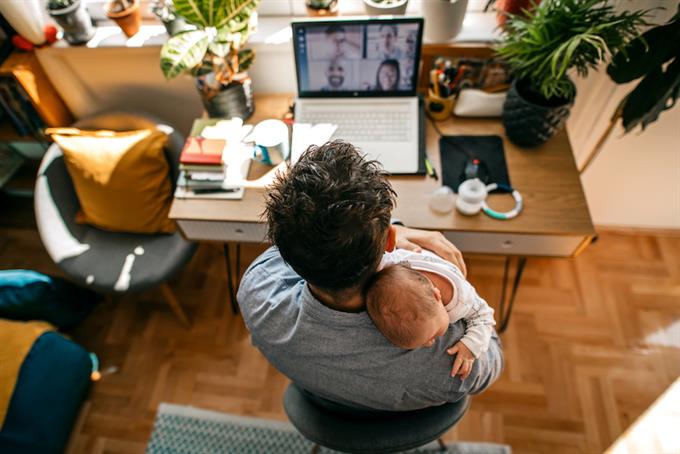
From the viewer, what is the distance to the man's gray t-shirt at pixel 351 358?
924 millimetres

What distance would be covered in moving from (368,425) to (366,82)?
111 centimetres

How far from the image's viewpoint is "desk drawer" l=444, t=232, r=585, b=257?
4.65 feet

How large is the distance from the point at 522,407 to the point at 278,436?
102cm

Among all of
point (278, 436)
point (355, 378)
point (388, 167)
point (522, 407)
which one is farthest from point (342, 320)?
point (522, 407)

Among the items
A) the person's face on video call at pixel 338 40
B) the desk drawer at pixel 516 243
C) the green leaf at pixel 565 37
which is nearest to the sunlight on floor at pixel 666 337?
the desk drawer at pixel 516 243

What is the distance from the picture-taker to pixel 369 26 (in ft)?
4.56

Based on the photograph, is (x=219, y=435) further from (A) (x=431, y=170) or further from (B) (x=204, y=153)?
(A) (x=431, y=170)

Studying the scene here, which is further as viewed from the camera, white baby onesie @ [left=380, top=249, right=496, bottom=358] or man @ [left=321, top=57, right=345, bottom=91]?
man @ [left=321, top=57, right=345, bottom=91]

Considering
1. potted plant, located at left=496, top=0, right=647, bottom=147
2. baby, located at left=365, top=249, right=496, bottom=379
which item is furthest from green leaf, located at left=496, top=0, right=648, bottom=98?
baby, located at left=365, top=249, right=496, bottom=379

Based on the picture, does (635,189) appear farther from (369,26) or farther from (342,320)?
(342,320)

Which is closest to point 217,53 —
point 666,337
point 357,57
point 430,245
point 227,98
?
point 227,98

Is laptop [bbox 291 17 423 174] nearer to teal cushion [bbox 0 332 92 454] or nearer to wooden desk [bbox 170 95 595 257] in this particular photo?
wooden desk [bbox 170 95 595 257]

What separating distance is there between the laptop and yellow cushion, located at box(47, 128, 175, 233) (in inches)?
25.5

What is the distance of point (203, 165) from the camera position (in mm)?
1471
